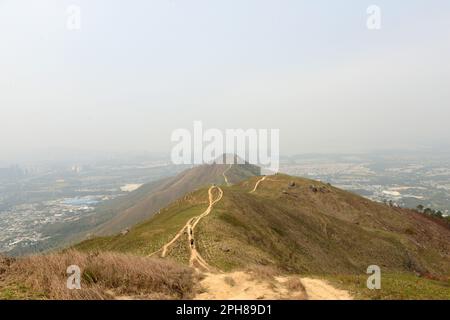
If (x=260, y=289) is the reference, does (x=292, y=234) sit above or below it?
below

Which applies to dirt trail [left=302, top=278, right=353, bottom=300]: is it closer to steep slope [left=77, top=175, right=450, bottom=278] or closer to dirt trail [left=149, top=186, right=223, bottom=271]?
steep slope [left=77, top=175, right=450, bottom=278]

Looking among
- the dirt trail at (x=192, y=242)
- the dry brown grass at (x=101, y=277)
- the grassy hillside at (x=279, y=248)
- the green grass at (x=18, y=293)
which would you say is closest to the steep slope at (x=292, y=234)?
the grassy hillside at (x=279, y=248)

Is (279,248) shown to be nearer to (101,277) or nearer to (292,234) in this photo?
(292,234)

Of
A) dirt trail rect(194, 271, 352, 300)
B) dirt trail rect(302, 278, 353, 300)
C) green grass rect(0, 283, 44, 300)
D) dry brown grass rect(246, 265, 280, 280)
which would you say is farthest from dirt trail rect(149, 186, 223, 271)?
green grass rect(0, 283, 44, 300)

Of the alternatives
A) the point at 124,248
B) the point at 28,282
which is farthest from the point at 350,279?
the point at 124,248

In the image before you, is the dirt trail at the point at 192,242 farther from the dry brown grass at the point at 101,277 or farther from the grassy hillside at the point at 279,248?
the dry brown grass at the point at 101,277

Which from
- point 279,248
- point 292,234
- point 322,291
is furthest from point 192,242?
point 292,234
